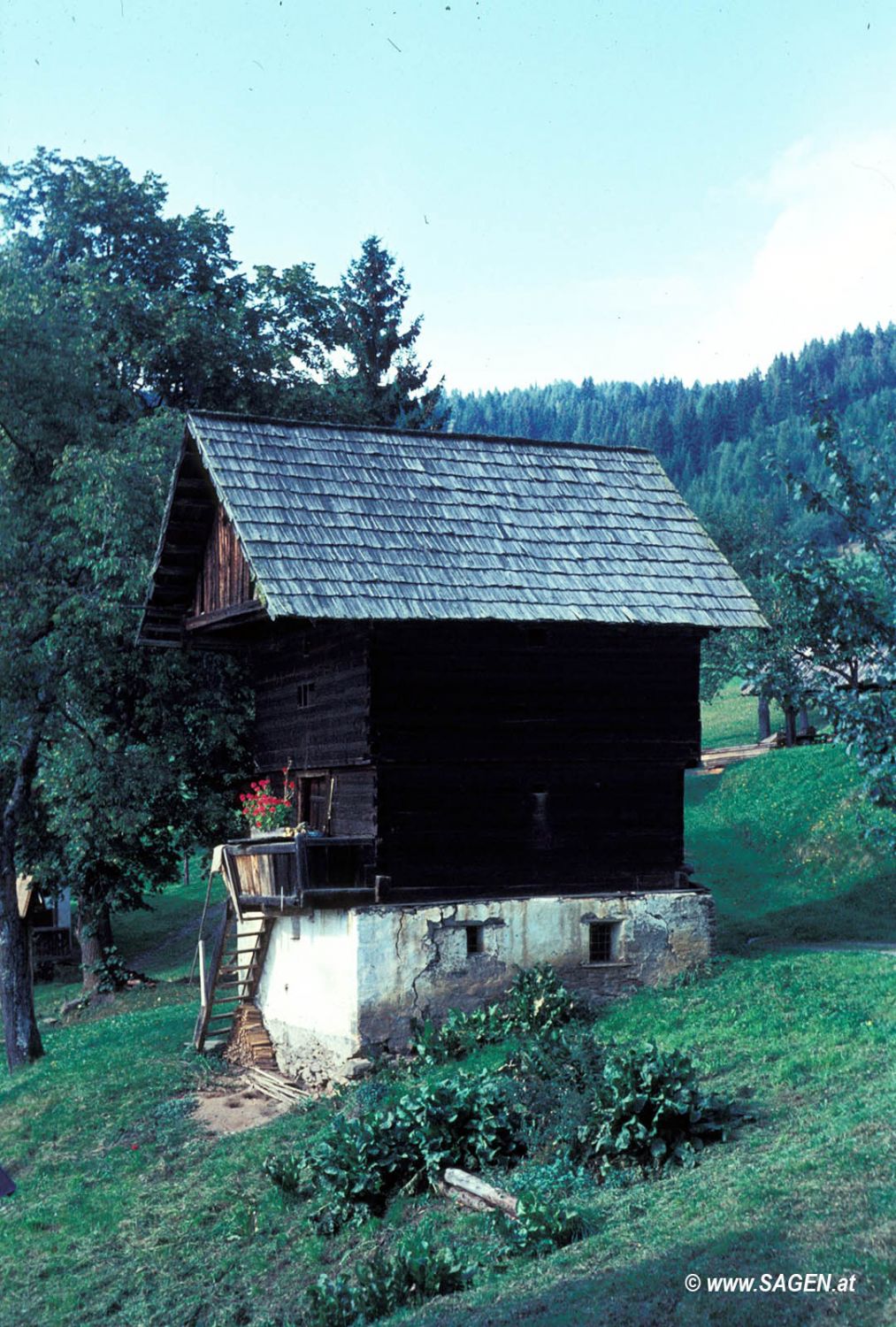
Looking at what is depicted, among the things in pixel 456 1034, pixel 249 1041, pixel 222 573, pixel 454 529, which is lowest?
pixel 249 1041

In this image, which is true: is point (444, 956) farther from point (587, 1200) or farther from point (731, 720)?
point (731, 720)

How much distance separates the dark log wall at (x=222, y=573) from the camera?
20.5 meters

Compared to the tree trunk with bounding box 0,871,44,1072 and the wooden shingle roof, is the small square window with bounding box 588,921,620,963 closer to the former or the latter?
the wooden shingle roof

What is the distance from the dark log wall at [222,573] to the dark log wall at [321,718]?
1.22 meters

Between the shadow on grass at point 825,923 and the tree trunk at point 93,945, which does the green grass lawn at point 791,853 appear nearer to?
the shadow on grass at point 825,923

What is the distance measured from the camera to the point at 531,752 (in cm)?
2022

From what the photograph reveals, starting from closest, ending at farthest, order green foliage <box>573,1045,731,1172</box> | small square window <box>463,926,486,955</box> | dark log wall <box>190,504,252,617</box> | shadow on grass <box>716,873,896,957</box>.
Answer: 1. green foliage <box>573,1045,731,1172</box>
2. small square window <box>463,926,486,955</box>
3. dark log wall <box>190,504,252,617</box>
4. shadow on grass <box>716,873,896,957</box>

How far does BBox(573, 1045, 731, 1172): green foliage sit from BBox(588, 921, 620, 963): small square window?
6.49 m

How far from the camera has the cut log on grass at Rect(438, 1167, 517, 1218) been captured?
12.8 m

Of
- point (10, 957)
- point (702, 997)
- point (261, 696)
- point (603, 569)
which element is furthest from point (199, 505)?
point (702, 997)

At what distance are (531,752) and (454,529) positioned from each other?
371 cm

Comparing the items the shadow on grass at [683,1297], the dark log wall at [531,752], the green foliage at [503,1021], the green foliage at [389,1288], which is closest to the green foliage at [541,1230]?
the green foliage at [389,1288]

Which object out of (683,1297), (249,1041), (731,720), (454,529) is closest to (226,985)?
(249,1041)

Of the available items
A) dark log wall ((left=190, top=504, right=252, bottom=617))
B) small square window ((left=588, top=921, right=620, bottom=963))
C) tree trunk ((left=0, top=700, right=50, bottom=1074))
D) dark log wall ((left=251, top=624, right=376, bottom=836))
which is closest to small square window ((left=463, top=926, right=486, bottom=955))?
small square window ((left=588, top=921, right=620, bottom=963))
